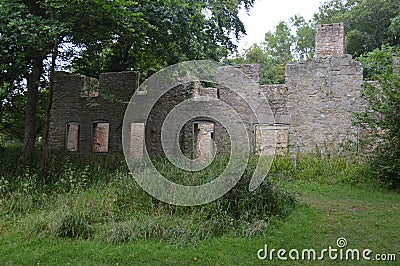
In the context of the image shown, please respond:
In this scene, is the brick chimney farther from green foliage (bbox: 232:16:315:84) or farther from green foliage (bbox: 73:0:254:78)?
green foliage (bbox: 232:16:315:84)

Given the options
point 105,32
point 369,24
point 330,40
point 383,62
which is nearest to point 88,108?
point 105,32

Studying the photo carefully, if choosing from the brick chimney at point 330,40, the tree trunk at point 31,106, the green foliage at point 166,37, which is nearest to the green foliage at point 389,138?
the brick chimney at point 330,40

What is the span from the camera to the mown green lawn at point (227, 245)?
4855mm

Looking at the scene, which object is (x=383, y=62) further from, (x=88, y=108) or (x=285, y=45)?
(x=285, y=45)

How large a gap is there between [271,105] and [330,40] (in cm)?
298

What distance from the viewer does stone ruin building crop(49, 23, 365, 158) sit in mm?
12836

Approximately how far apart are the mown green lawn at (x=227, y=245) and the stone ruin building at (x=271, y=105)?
6162 mm

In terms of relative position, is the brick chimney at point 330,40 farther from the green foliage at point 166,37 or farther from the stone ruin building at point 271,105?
the green foliage at point 166,37

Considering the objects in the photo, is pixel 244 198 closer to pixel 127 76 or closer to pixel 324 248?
pixel 324 248

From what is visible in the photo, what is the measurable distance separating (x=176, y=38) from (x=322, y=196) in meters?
5.35

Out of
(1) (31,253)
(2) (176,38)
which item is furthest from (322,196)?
(1) (31,253)

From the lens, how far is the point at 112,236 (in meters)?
5.52

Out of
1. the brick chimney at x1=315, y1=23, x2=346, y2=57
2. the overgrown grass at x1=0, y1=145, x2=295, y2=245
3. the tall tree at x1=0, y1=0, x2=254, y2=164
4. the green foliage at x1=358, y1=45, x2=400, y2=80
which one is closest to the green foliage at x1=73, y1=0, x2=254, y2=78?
the tall tree at x1=0, y1=0, x2=254, y2=164

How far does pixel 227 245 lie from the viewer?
5.28 meters
